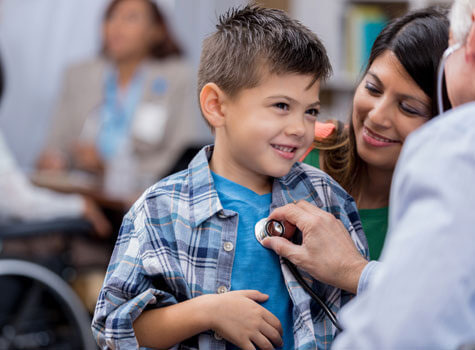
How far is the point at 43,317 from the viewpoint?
2.53m

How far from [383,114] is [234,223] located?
39cm

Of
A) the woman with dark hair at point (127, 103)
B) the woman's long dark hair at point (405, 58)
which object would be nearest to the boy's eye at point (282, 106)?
the woman's long dark hair at point (405, 58)

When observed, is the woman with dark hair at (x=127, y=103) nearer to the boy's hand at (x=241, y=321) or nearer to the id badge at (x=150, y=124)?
the id badge at (x=150, y=124)

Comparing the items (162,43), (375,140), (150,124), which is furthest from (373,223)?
(162,43)

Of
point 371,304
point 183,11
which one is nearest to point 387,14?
point 183,11

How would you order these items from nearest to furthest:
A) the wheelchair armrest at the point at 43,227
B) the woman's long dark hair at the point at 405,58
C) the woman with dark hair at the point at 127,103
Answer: the woman's long dark hair at the point at 405,58 < the wheelchair armrest at the point at 43,227 < the woman with dark hair at the point at 127,103

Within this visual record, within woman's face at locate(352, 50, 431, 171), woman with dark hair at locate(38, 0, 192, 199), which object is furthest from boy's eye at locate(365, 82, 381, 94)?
woman with dark hair at locate(38, 0, 192, 199)

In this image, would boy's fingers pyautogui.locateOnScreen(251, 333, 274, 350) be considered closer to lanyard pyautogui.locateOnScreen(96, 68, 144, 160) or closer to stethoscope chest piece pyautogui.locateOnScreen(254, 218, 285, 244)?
stethoscope chest piece pyautogui.locateOnScreen(254, 218, 285, 244)

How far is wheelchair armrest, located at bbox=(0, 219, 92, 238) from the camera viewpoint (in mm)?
2283

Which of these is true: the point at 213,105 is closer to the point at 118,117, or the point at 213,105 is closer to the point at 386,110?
the point at 386,110

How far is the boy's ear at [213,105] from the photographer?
3.51 feet

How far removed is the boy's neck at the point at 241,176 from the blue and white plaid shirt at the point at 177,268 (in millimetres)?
39

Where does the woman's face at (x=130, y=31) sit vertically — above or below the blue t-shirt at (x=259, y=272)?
→ below

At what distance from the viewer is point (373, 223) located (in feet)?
4.10
